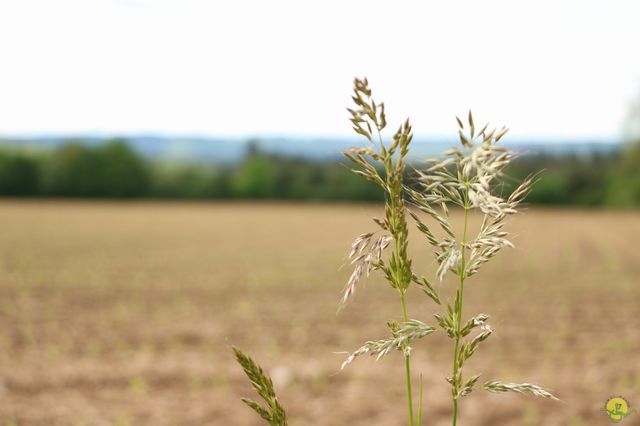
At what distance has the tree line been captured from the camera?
263 feet

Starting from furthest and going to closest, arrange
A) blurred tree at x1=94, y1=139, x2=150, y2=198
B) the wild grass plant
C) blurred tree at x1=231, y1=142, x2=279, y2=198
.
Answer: blurred tree at x1=231, y1=142, x2=279, y2=198 → blurred tree at x1=94, y1=139, x2=150, y2=198 → the wild grass plant

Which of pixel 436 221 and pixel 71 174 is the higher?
pixel 436 221

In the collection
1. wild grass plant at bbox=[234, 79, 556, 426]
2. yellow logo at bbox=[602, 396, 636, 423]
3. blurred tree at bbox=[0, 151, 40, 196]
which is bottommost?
blurred tree at bbox=[0, 151, 40, 196]

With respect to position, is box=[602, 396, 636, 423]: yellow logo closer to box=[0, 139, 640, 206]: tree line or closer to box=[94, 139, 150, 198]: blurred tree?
box=[0, 139, 640, 206]: tree line

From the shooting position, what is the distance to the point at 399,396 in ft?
31.9

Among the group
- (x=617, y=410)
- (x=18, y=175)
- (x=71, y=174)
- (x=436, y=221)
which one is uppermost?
(x=436, y=221)

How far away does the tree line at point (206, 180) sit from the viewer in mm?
80125

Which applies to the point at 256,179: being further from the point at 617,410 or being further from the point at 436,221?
the point at 436,221

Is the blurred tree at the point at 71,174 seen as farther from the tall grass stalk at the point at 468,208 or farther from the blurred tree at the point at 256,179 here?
the tall grass stalk at the point at 468,208

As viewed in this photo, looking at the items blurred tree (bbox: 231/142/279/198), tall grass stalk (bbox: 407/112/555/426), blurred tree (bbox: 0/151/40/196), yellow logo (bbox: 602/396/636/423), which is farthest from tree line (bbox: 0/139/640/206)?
tall grass stalk (bbox: 407/112/555/426)

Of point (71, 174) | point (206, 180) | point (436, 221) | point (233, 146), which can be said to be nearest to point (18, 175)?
point (71, 174)

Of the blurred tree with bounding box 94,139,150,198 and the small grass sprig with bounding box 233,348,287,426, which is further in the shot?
the blurred tree with bounding box 94,139,150,198

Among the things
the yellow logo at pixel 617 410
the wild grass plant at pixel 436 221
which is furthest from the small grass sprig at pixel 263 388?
the yellow logo at pixel 617 410

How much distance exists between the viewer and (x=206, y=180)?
83.0 m
